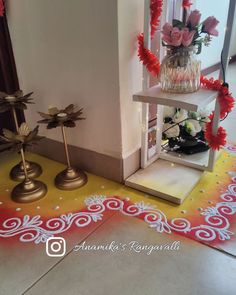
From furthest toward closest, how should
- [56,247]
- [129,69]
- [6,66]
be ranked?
[6,66]
[129,69]
[56,247]

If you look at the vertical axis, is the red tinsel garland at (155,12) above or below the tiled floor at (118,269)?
above

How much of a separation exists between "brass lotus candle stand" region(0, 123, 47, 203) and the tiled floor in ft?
0.96

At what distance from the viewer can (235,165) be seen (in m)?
1.57

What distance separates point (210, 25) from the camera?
A: 1.16m

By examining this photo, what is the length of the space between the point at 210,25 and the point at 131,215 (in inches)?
34.2

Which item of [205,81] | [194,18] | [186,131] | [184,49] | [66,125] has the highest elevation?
[194,18]

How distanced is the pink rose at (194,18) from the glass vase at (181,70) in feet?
0.32

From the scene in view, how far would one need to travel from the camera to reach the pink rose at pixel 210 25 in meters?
1.15

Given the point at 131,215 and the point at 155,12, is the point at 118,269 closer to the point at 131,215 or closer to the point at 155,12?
the point at 131,215

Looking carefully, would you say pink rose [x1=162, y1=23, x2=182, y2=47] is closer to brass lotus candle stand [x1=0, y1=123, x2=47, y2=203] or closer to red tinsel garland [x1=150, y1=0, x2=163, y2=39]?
red tinsel garland [x1=150, y1=0, x2=163, y2=39]

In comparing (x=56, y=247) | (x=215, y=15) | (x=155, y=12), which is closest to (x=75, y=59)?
(x=155, y=12)

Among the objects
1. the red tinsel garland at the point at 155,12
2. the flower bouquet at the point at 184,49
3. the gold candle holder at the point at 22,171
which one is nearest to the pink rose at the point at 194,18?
the flower bouquet at the point at 184,49

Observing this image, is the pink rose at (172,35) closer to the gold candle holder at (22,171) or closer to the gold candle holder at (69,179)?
the gold candle holder at (69,179)

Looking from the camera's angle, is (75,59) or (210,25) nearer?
(210,25)
